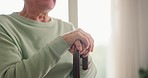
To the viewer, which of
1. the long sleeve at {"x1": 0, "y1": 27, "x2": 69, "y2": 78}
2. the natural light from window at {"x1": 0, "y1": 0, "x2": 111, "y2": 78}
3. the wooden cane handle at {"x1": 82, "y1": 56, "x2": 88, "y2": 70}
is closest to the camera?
the long sleeve at {"x1": 0, "y1": 27, "x2": 69, "y2": 78}

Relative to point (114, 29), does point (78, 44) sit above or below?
below

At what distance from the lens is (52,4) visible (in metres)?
0.78

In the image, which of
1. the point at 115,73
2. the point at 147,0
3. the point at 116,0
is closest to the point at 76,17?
the point at 116,0

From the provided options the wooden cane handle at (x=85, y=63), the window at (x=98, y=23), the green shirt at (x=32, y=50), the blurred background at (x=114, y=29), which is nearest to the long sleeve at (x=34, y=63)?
the green shirt at (x=32, y=50)

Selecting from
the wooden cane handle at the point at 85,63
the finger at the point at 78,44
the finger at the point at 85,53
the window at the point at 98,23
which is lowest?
the wooden cane handle at the point at 85,63

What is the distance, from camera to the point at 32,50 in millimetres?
745

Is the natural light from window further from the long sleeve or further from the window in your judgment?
the long sleeve

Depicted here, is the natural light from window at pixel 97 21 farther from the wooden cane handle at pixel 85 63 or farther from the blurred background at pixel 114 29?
the wooden cane handle at pixel 85 63

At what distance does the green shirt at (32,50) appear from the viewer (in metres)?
0.62

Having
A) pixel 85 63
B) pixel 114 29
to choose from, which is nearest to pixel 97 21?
pixel 114 29

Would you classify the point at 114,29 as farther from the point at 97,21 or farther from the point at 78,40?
the point at 78,40

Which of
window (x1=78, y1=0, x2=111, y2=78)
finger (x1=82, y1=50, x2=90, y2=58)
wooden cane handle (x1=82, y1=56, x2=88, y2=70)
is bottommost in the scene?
wooden cane handle (x1=82, y1=56, x2=88, y2=70)

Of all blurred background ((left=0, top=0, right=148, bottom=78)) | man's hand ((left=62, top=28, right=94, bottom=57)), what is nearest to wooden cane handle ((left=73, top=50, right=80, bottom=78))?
man's hand ((left=62, top=28, right=94, bottom=57))

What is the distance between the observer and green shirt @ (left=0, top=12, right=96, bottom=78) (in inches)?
24.4
